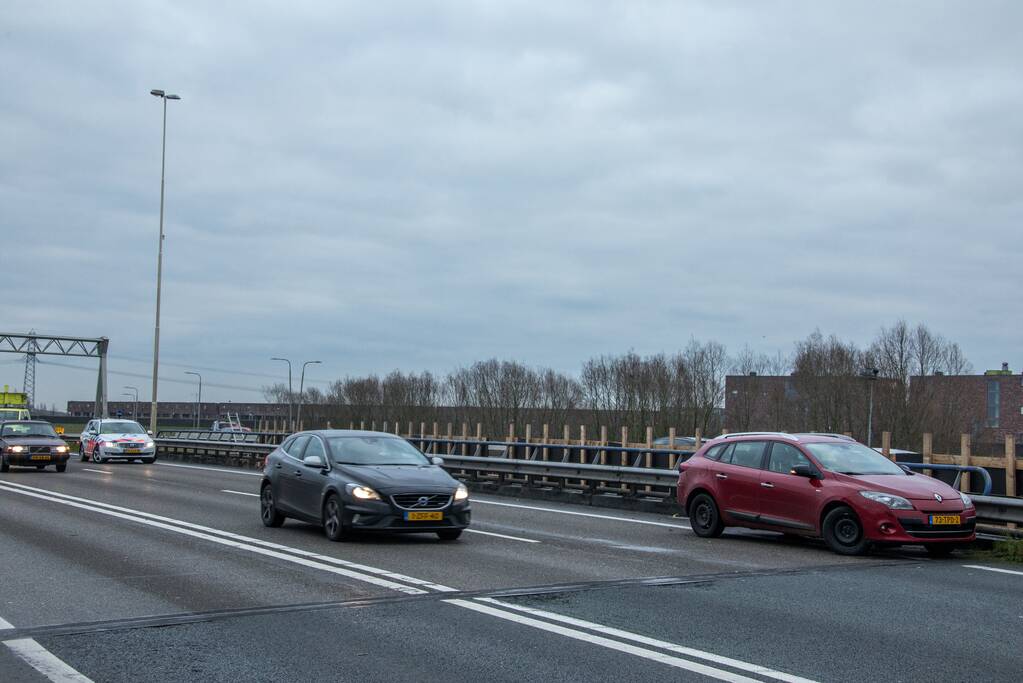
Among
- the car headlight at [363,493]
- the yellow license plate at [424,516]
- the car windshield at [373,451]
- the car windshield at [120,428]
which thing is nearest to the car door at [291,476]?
the car windshield at [373,451]

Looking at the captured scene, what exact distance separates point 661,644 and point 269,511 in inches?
369

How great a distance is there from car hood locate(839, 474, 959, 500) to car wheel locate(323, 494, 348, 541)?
20.5 feet

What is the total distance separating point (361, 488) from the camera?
1351cm

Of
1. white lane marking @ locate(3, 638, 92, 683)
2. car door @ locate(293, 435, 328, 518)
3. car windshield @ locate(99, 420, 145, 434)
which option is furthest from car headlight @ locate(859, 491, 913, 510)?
car windshield @ locate(99, 420, 145, 434)

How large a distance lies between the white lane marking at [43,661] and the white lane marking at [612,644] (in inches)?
125

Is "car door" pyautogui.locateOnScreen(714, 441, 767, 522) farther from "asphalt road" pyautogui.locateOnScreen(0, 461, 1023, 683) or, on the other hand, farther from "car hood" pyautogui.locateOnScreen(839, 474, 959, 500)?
"car hood" pyautogui.locateOnScreen(839, 474, 959, 500)

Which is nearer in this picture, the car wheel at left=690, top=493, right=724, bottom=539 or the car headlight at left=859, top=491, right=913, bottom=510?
the car headlight at left=859, top=491, right=913, bottom=510

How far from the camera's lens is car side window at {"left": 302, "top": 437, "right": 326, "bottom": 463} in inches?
577

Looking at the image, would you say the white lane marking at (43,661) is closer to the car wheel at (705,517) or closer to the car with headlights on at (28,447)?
the car wheel at (705,517)

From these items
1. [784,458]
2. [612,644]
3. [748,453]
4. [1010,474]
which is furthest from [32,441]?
[612,644]

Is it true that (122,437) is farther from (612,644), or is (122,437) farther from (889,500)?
(612,644)

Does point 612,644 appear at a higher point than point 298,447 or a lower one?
lower

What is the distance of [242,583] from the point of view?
10.1m

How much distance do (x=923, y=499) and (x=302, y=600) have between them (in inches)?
295
